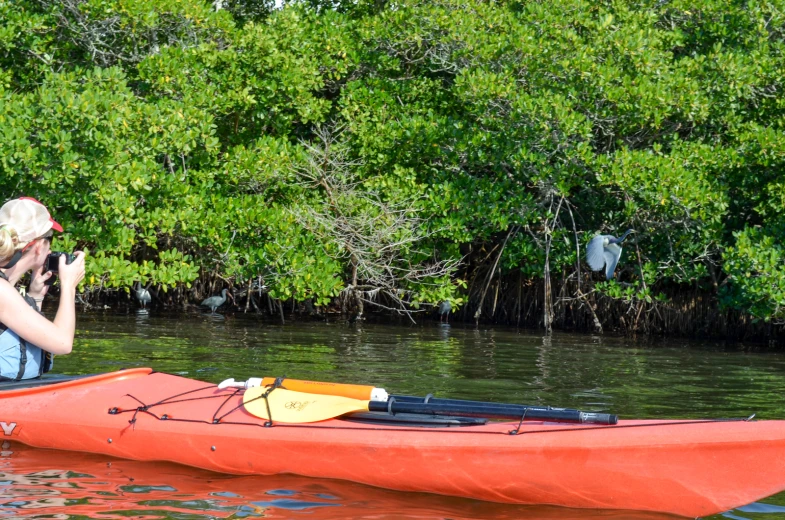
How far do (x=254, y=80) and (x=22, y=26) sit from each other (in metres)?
2.85

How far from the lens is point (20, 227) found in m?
4.53

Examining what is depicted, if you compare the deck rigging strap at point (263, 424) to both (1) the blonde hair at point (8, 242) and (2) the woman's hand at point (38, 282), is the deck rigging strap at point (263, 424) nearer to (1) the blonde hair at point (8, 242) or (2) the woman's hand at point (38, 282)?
(2) the woman's hand at point (38, 282)

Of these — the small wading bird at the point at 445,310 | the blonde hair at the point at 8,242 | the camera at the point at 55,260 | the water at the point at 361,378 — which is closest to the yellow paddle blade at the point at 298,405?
the water at the point at 361,378

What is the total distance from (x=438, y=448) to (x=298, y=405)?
2.85ft

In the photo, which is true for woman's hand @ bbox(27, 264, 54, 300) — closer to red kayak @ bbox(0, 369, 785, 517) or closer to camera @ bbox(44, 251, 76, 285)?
camera @ bbox(44, 251, 76, 285)

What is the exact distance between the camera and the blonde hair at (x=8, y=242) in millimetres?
4422

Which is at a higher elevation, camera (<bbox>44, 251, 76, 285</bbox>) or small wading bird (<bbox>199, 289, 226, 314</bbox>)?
camera (<bbox>44, 251, 76, 285</bbox>)

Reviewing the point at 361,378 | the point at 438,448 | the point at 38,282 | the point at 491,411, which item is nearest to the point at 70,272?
the point at 38,282

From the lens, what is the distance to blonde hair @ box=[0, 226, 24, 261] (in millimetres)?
4422

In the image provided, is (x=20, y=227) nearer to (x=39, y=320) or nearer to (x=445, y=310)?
(x=39, y=320)

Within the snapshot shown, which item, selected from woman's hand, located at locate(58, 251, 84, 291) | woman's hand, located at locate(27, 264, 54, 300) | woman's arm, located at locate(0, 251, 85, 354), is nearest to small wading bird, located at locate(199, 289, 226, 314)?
woman's hand, located at locate(27, 264, 54, 300)

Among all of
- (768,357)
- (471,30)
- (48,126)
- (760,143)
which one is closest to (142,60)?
(48,126)

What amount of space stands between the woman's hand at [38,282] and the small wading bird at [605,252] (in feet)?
21.6

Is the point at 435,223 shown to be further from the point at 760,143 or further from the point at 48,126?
the point at 48,126
